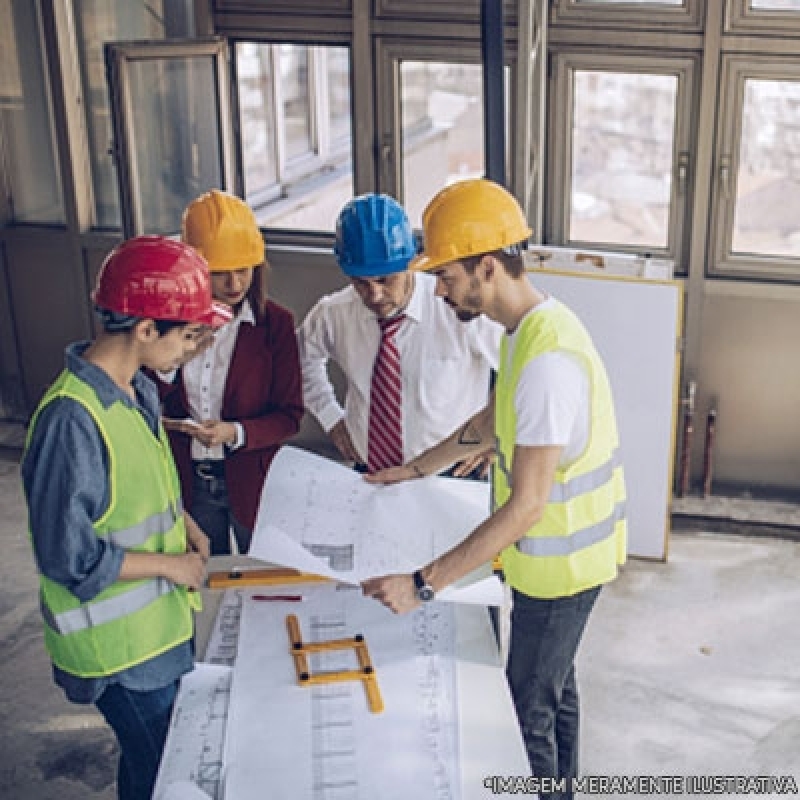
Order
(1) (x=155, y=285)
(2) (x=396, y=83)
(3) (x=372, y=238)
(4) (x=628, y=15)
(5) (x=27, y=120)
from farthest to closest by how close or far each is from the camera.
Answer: (5) (x=27, y=120), (2) (x=396, y=83), (4) (x=628, y=15), (3) (x=372, y=238), (1) (x=155, y=285)

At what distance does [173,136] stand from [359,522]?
329 centimetres

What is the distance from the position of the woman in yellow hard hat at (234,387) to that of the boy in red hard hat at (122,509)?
619mm

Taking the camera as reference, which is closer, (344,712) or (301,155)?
(344,712)

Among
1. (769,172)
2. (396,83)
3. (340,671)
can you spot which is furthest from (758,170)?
(340,671)

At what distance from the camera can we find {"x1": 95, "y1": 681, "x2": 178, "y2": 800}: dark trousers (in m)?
2.29

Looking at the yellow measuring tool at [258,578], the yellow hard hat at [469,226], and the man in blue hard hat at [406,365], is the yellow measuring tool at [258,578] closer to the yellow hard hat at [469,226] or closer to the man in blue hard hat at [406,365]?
the man in blue hard hat at [406,365]

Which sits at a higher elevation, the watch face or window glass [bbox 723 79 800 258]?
window glass [bbox 723 79 800 258]

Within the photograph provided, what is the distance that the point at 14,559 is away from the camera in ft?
15.7

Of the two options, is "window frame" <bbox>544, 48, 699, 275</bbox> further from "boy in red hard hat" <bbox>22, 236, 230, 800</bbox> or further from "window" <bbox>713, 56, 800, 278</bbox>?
"boy in red hard hat" <bbox>22, 236, 230, 800</bbox>

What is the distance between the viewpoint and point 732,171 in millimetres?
4852

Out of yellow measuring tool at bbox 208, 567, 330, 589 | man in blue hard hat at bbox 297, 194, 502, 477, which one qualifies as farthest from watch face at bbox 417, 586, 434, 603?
man in blue hard hat at bbox 297, 194, 502, 477

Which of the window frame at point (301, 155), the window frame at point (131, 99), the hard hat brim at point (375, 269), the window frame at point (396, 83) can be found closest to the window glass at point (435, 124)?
the window frame at point (396, 83)

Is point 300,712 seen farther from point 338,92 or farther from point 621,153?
point 338,92

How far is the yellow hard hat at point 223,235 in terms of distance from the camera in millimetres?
2902
